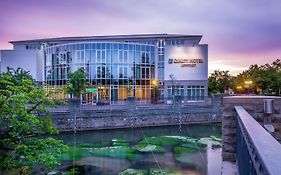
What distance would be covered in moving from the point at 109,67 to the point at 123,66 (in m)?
2.48

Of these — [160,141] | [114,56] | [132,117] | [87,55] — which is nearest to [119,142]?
[160,141]

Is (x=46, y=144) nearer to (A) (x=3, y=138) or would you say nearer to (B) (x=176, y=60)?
(A) (x=3, y=138)

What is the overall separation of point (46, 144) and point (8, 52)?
55733mm

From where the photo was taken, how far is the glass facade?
160 ft

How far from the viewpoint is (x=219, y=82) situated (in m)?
78.4

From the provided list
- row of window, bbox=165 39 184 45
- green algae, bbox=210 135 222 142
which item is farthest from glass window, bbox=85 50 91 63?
green algae, bbox=210 135 222 142

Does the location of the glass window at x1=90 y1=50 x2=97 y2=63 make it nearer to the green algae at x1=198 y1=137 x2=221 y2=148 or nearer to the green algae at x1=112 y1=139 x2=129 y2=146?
the green algae at x1=112 y1=139 x2=129 y2=146

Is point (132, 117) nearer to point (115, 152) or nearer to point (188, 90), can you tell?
point (115, 152)

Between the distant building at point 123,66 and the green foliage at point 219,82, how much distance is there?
70.4 feet

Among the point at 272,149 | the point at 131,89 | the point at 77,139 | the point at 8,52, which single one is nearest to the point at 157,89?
the point at 131,89

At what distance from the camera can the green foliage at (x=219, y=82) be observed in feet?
243

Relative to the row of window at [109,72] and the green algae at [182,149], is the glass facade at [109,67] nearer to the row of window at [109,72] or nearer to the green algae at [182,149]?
the row of window at [109,72]

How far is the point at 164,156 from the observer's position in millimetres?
19328

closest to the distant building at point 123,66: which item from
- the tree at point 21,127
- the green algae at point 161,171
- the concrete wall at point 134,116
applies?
the concrete wall at point 134,116
